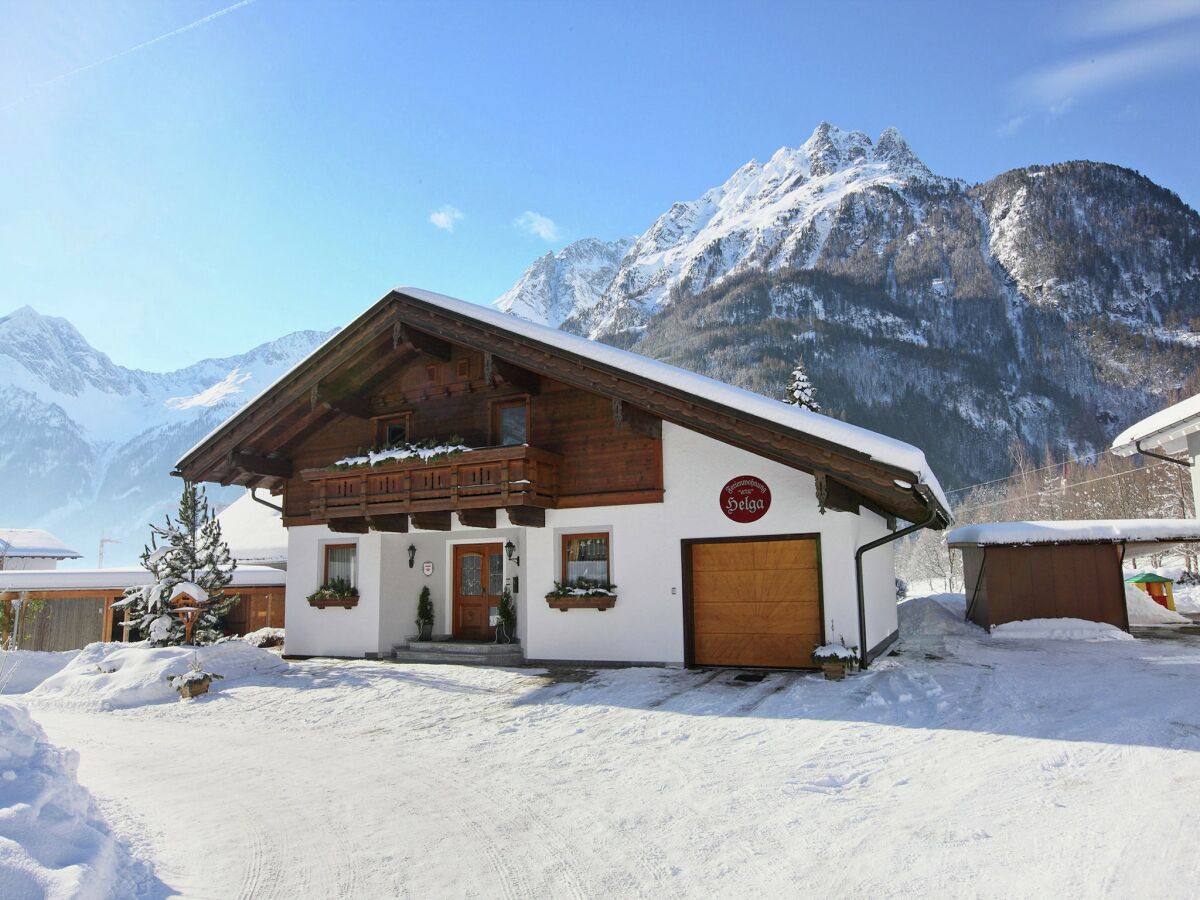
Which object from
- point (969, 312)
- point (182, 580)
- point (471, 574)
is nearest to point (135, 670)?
point (182, 580)

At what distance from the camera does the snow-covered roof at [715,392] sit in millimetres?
Answer: 11172

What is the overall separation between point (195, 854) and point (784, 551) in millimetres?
9718

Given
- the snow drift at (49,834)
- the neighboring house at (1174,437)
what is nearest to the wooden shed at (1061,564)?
the neighboring house at (1174,437)

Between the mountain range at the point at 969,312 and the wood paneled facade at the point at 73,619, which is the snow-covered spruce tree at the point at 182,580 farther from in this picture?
the mountain range at the point at 969,312

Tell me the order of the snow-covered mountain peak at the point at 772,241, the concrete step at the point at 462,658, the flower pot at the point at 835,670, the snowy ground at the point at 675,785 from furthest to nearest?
the snow-covered mountain peak at the point at 772,241
the concrete step at the point at 462,658
the flower pot at the point at 835,670
the snowy ground at the point at 675,785

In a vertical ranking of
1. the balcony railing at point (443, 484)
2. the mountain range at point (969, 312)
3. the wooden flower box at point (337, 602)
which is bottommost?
the wooden flower box at point (337, 602)

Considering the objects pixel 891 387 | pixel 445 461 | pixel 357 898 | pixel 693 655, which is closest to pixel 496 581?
pixel 445 461

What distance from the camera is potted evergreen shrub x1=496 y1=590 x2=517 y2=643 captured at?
15.7m

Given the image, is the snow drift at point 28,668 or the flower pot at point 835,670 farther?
the snow drift at point 28,668

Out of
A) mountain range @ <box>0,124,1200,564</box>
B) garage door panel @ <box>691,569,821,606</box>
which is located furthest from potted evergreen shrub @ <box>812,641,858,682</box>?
mountain range @ <box>0,124,1200,564</box>

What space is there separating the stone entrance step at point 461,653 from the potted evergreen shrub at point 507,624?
273mm

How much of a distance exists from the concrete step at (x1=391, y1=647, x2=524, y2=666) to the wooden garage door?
136 inches

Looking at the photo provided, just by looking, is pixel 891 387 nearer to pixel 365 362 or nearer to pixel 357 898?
pixel 365 362

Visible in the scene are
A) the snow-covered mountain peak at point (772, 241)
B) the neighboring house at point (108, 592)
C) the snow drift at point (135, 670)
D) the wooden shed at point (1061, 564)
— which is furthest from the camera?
the snow-covered mountain peak at point (772, 241)
